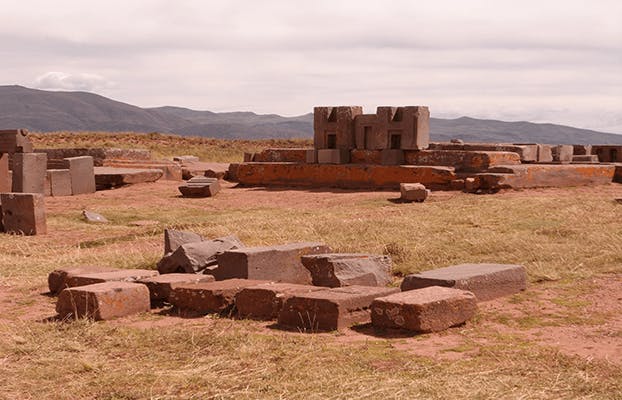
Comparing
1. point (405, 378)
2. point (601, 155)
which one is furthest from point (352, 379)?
point (601, 155)

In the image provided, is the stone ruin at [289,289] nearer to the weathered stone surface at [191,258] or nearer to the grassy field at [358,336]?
the weathered stone surface at [191,258]

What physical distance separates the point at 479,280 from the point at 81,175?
15.6m

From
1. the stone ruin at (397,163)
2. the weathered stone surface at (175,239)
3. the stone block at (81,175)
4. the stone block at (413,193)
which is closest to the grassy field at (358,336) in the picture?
the weathered stone surface at (175,239)

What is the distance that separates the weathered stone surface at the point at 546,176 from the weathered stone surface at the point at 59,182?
11114 millimetres

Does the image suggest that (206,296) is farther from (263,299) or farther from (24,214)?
(24,214)

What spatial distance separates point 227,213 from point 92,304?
9220 mm

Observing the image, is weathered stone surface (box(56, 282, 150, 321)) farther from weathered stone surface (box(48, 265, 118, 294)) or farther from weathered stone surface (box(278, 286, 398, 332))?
weathered stone surface (box(278, 286, 398, 332))

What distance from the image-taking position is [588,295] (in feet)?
26.6

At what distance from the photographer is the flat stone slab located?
7.92m

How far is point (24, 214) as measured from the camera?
1416 cm

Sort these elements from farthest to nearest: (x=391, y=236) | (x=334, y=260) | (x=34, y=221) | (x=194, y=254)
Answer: (x=34, y=221) → (x=391, y=236) → (x=194, y=254) → (x=334, y=260)

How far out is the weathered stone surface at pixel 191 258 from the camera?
9453mm

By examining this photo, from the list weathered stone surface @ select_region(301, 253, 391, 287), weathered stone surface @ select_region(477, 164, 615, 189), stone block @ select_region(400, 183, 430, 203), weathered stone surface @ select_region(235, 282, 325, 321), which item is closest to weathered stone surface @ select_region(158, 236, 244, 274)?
weathered stone surface @ select_region(301, 253, 391, 287)

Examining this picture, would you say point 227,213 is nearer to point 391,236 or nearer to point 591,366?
point 391,236
